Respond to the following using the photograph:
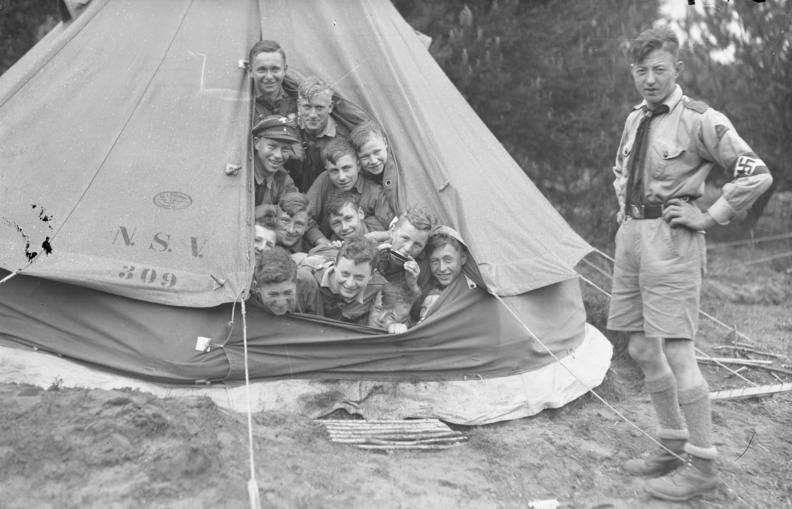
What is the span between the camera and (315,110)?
4.85 m

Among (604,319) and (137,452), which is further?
(604,319)

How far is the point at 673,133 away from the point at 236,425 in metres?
2.18

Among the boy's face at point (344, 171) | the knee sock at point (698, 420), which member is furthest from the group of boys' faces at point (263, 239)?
the knee sock at point (698, 420)

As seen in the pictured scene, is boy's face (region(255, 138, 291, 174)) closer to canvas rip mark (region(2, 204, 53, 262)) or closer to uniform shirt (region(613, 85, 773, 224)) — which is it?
canvas rip mark (region(2, 204, 53, 262))

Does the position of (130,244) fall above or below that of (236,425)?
above

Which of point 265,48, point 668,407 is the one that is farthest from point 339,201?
point 668,407

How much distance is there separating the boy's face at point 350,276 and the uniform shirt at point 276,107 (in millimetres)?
1112

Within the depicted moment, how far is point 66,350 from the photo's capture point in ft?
13.5

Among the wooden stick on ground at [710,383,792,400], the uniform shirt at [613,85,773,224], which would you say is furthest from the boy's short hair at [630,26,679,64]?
the wooden stick on ground at [710,383,792,400]

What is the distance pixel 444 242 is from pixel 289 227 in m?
0.82

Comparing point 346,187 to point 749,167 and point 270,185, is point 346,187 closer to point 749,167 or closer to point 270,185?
point 270,185

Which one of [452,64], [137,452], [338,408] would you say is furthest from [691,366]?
[452,64]

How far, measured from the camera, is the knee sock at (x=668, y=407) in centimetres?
371

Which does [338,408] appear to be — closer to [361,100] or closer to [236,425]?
[236,425]
